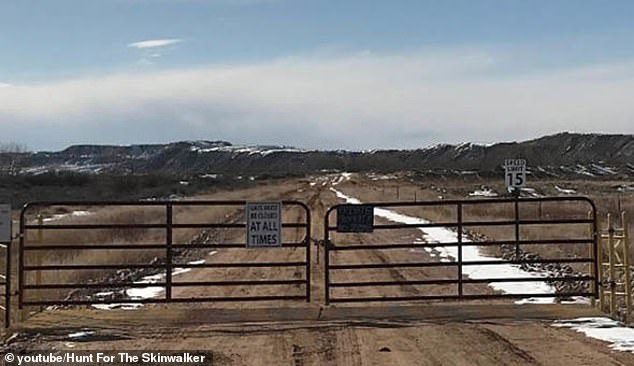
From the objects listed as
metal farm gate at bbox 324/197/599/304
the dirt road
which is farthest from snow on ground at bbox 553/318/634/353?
metal farm gate at bbox 324/197/599/304

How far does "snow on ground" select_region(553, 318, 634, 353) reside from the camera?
12148 millimetres

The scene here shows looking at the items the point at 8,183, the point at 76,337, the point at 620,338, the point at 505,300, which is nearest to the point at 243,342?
the point at 76,337

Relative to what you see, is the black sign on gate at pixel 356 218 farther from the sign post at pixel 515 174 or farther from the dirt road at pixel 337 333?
the sign post at pixel 515 174

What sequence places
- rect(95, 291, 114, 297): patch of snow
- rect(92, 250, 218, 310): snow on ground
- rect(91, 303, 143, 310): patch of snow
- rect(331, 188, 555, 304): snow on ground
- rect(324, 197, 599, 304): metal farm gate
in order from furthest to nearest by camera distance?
rect(331, 188, 555, 304): snow on ground < rect(95, 291, 114, 297): patch of snow < rect(92, 250, 218, 310): snow on ground < rect(91, 303, 143, 310): patch of snow < rect(324, 197, 599, 304): metal farm gate

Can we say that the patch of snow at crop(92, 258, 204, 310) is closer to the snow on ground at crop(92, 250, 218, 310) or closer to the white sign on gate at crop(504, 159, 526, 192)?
the snow on ground at crop(92, 250, 218, 310)

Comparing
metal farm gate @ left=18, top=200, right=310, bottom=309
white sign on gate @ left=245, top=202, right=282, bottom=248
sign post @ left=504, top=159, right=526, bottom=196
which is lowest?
metal farm gate @ left=18, top=200, right=310, bottom=309

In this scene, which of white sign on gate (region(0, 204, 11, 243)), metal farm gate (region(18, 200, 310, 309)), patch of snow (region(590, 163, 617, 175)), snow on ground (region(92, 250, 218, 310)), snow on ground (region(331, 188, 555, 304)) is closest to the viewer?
white sign on gate (region(0, 204, 11, 243))

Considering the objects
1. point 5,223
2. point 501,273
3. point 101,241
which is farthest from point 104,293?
point 101,241

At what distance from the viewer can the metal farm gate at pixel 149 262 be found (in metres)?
15.1

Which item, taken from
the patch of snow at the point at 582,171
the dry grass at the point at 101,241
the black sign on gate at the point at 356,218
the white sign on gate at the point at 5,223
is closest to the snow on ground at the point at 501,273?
the black sign on gate at the point at 356,218

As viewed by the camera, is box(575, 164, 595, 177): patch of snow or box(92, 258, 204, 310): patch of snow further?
box(575, 164, 595, 177): patch of snow

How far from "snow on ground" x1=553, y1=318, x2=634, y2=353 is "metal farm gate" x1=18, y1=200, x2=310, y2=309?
4.21m

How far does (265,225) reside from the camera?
15.7 meters

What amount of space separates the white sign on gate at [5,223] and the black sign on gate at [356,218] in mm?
5328
